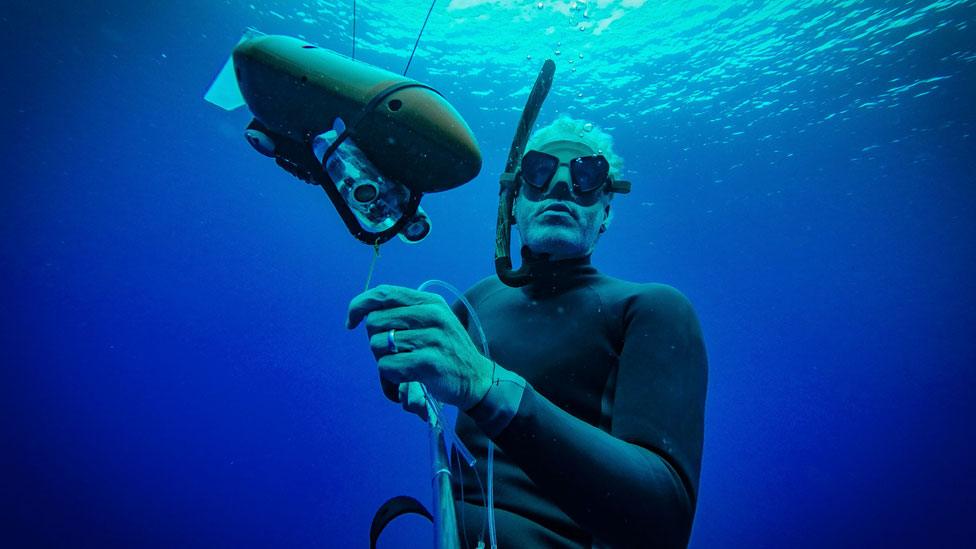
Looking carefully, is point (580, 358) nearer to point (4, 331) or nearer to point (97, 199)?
point (4, 331)

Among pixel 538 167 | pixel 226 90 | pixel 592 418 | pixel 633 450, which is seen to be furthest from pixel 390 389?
pixel 538 167

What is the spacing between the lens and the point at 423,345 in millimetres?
855

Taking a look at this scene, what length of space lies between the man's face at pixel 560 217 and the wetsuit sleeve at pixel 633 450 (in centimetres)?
85

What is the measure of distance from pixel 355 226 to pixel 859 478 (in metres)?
54.4

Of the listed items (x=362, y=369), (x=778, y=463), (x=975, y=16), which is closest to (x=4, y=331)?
(x=362, y=369)

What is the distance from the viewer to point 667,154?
56.0 feet

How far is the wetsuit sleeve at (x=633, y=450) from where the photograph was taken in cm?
98

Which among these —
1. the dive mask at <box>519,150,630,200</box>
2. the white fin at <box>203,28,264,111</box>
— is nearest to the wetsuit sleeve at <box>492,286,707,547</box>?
the dive mask at <box>519,150,630,200</box>

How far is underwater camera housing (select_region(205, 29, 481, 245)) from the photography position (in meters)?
1.01

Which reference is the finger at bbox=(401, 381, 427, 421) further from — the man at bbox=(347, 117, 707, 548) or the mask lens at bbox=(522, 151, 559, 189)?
the mask lens at bbox=(522, 151, 559, 189)

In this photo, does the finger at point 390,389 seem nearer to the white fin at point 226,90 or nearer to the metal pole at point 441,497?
the metal pole at point 441,497

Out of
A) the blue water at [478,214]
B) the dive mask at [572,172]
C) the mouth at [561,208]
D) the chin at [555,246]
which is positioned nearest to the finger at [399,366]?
the chin at [555,246]

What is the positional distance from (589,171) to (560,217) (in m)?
0.36

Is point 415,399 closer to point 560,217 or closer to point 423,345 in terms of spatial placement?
point 423,345
